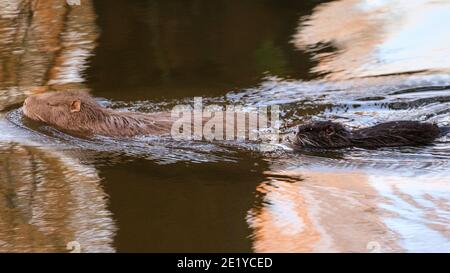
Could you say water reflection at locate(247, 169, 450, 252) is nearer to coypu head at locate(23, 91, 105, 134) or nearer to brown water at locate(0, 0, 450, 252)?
brown water at locate(0, 0, 450, 252)

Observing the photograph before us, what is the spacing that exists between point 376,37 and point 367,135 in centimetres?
283

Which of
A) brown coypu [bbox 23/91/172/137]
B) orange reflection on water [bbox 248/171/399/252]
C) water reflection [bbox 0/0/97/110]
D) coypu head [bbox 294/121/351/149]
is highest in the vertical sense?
water reflection [bbox 0/0/97/110]

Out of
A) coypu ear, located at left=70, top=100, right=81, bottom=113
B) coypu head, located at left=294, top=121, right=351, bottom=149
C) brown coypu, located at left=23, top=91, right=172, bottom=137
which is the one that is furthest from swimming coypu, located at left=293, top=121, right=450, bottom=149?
coypu ear, located at left=70, top=100, right=81, bottom=113

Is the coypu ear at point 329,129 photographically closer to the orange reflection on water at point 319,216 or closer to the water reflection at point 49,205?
the orange reflection on water at point 319,216

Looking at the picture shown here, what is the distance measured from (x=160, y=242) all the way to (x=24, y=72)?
4440mm

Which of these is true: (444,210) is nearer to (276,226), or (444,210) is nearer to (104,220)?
(276,226)

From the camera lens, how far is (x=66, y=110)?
713cm

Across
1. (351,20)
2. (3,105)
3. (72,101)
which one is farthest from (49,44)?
(351,20)

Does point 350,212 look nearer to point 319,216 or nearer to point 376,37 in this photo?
point 319,216

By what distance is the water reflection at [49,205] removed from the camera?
15.5 feet

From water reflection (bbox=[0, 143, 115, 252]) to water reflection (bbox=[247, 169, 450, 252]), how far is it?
906mm

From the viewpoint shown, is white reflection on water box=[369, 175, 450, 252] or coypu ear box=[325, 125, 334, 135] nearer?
white reflection on water box=[369, 175, 450, 252]

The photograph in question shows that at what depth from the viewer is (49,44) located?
31.1ft

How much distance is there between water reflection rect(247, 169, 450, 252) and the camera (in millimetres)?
4555
